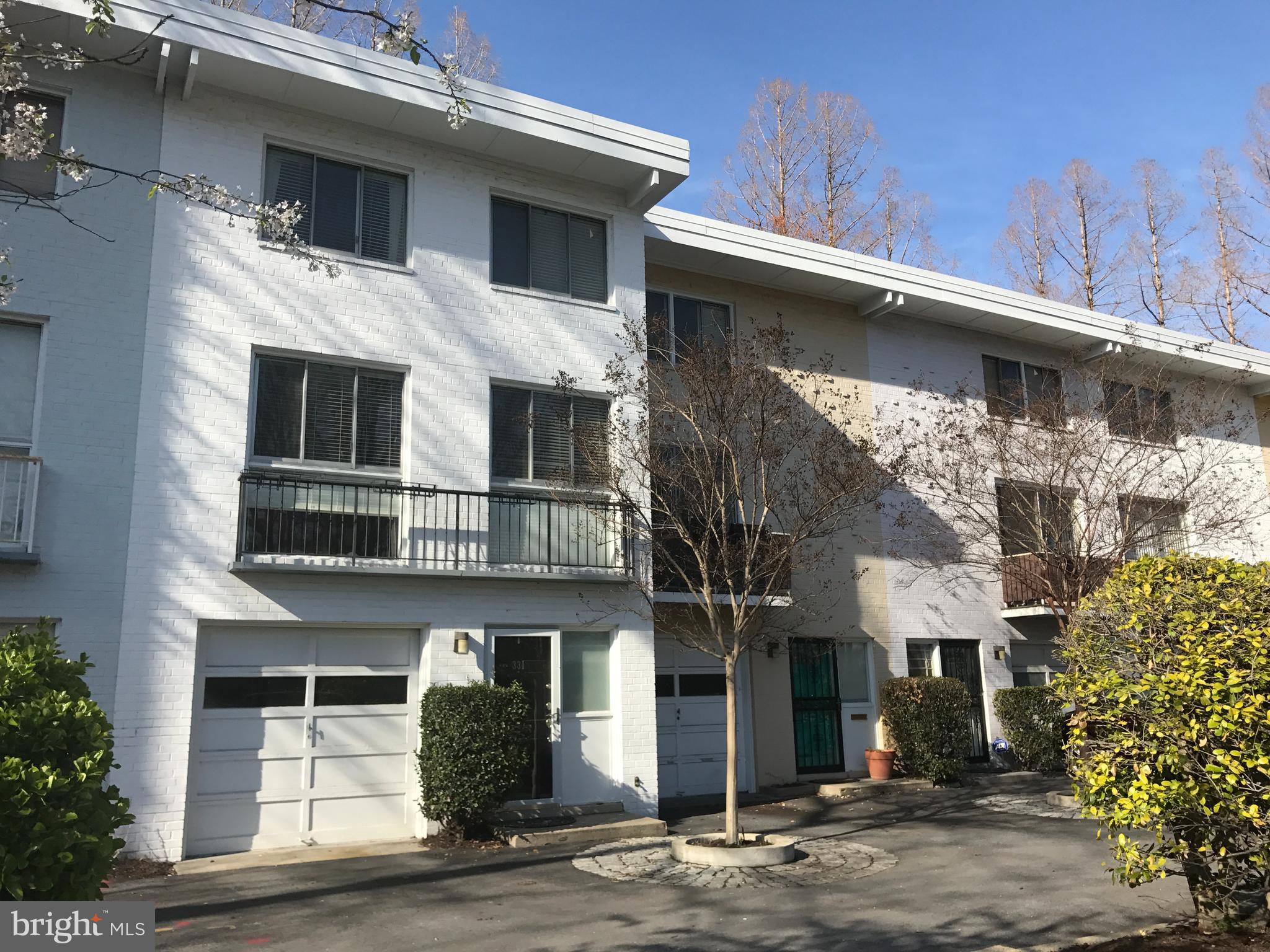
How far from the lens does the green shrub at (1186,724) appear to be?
6184 millimetres

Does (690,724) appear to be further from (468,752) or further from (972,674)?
(972,674)

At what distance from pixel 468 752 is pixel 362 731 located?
1.46 metres

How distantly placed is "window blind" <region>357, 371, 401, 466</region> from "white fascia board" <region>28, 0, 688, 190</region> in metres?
3.32

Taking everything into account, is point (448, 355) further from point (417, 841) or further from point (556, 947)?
point (556, 947)

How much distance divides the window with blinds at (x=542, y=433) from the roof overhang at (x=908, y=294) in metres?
3.31

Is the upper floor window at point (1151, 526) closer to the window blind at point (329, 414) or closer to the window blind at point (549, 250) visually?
the window blind at point (549, 250)

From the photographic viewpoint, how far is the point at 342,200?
1294cm

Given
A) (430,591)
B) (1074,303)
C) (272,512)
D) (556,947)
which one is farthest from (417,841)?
(1074,303)

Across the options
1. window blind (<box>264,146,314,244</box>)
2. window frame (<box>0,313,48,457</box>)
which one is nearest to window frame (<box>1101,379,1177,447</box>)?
window blind (<box>264,146,314,244</box>)

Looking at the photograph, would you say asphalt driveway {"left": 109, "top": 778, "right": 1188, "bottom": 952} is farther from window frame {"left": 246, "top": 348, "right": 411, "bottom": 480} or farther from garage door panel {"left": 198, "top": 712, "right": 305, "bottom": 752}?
window frame {"left": 246, "top": 348, "right": 411, "bottom": 480}

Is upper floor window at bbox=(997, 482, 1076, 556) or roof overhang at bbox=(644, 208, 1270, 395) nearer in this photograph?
upper floor window at bbox=(997, 482, 1076, 556)

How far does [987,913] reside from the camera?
8023 millimetres

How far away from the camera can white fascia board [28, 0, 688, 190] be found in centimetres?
1137

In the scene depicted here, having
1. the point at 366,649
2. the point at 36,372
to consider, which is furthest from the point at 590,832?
the point at 36,372
